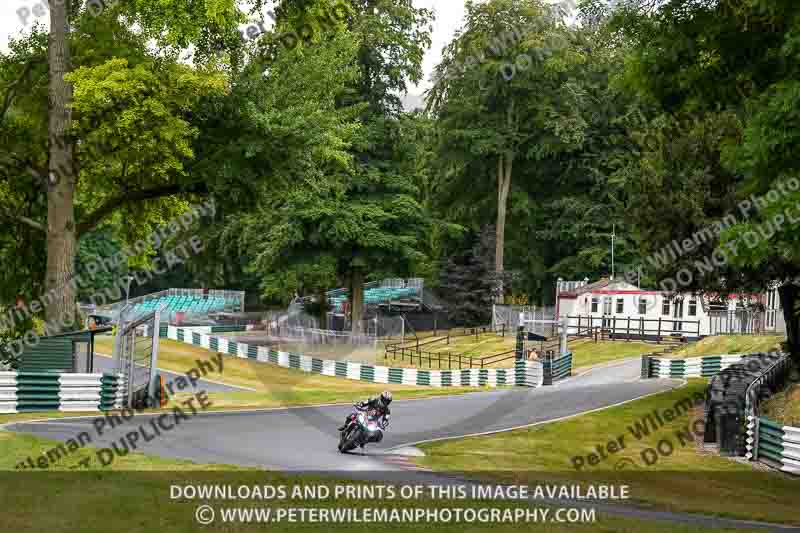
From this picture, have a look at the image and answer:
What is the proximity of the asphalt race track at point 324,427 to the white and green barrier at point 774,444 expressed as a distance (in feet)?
14.2

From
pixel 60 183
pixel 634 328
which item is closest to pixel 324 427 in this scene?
pixel 60 183

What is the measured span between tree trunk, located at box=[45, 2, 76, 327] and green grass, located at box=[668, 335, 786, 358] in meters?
27.4

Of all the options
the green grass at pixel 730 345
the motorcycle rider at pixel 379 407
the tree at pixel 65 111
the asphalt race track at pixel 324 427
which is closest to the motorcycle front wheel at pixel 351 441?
the asphalt race track at pixel 324 427

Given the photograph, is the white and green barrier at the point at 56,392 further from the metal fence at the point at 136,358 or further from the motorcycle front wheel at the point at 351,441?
the motorcycle front wheel at the point at 351,441

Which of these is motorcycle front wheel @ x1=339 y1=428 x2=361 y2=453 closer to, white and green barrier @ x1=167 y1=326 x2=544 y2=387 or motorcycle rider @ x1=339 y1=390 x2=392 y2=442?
motorcycle rider @ x1=339 y1=390 x2=392 y2=442

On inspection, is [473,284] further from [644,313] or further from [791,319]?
[791,319]

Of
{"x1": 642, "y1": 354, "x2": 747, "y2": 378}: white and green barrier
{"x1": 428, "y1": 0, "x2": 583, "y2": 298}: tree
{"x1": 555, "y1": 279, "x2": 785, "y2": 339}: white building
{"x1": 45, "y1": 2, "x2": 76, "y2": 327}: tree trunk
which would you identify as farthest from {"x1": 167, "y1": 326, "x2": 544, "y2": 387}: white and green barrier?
{"x1": 45, "y1": 2, "x2": 76, "y2": 327}: tree trunk

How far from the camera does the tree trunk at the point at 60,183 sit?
2455cm

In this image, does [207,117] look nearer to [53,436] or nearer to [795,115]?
[53,436]

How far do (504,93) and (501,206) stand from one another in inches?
319

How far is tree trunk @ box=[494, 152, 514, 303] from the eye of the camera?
63812 millimetres

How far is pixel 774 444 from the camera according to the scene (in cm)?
1961

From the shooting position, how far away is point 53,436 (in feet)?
56.5

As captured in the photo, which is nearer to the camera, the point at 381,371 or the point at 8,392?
the point at 8,392
